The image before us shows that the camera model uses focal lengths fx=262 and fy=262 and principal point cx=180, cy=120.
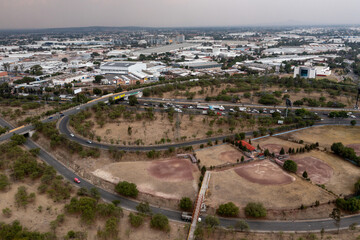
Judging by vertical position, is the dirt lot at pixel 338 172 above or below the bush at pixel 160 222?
above

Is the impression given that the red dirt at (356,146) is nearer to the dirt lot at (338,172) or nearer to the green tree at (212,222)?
the dirt lot at (338,172)

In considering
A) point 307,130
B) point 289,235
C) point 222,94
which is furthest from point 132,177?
point 222,94

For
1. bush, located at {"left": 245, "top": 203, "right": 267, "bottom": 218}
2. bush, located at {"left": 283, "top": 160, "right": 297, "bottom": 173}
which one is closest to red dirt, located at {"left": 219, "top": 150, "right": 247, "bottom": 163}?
bush, located at {"left": 283, "top": 160, "right": 297, "bottom": 173}

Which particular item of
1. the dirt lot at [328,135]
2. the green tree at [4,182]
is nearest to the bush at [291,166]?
the dirt lot at [328,135]

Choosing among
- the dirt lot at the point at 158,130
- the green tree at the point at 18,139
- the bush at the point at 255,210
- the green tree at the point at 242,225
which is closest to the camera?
the green tree at the point at 242,225

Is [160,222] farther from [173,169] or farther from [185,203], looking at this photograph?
[173,169]

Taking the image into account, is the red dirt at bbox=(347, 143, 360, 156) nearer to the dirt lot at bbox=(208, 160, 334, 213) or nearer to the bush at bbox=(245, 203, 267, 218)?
the dirt lot at bbox=(208, 160, 334, 213)

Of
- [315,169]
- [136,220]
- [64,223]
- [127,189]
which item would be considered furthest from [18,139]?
[315,169]
